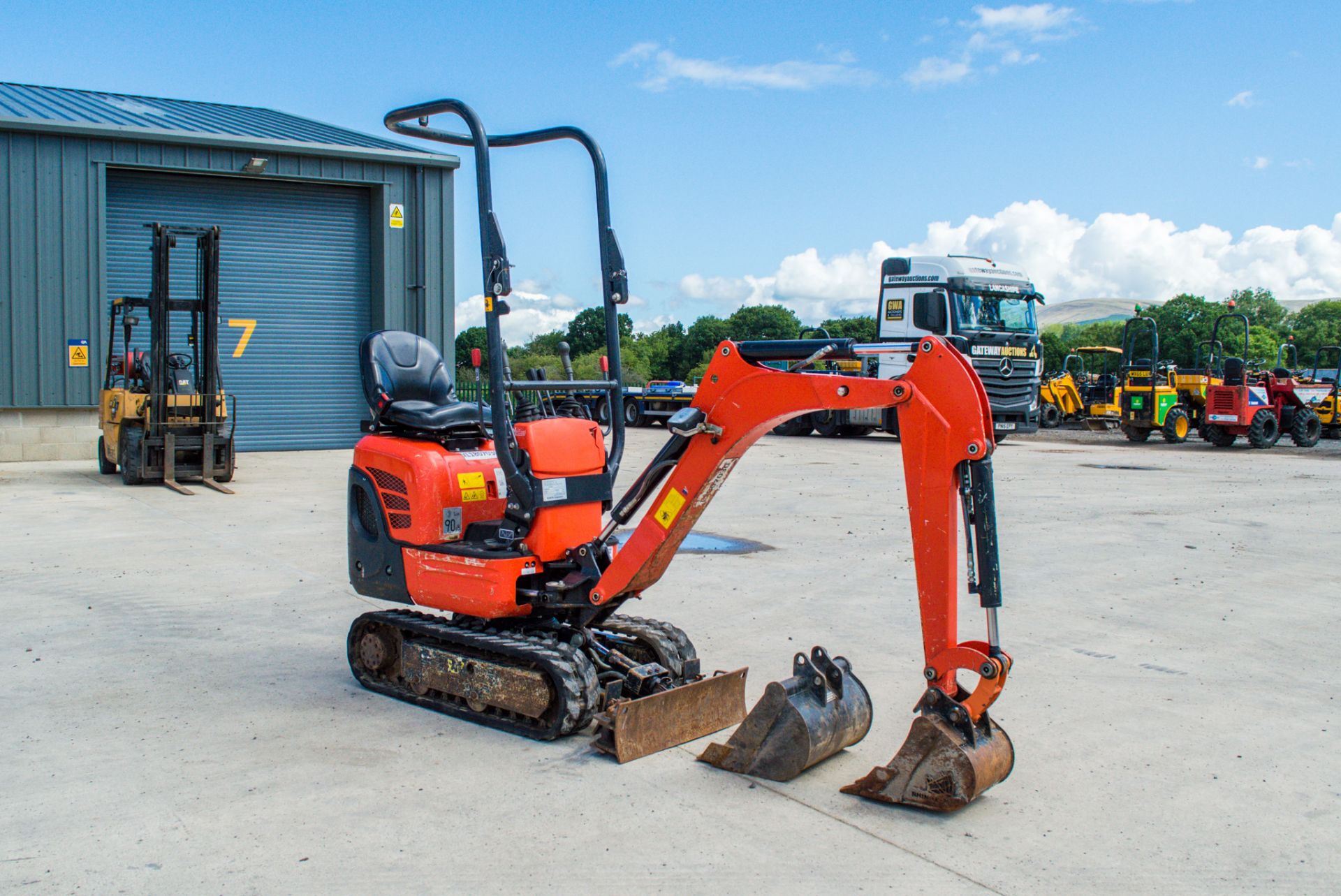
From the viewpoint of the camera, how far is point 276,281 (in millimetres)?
20594

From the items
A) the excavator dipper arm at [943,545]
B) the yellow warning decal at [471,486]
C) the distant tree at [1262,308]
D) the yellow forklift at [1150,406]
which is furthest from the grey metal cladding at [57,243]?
the distant tree at [1262,308]

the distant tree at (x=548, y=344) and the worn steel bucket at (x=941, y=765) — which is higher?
the distant tree at (x=548, y=344)

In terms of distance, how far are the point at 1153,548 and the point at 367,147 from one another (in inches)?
626

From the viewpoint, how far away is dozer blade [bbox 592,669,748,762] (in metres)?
4.64

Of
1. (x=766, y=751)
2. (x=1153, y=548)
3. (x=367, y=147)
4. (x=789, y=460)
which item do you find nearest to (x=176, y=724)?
Answer: (x=766, y=751)

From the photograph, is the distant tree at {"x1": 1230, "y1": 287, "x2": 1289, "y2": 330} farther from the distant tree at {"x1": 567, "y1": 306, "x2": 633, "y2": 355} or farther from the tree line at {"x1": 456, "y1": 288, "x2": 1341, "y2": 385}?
the distant tree at {"x1": 567, "y1": 306, "x2": 633, "y2": 355}

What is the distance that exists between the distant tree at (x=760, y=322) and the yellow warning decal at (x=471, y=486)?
7988 cm

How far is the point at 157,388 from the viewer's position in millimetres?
14773

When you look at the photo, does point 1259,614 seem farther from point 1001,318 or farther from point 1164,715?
point 1001,318

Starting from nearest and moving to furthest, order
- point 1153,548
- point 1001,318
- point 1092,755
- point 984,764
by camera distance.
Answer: point 984,764 < point 1092,755 < point 1153,548 < point 1001,318

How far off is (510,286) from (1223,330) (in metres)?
77.9

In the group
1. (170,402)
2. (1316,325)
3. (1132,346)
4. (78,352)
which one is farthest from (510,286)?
(1316,325)

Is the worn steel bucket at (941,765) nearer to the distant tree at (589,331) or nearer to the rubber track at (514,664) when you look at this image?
the rubber track at (514,664)

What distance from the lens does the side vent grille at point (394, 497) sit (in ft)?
18.0
